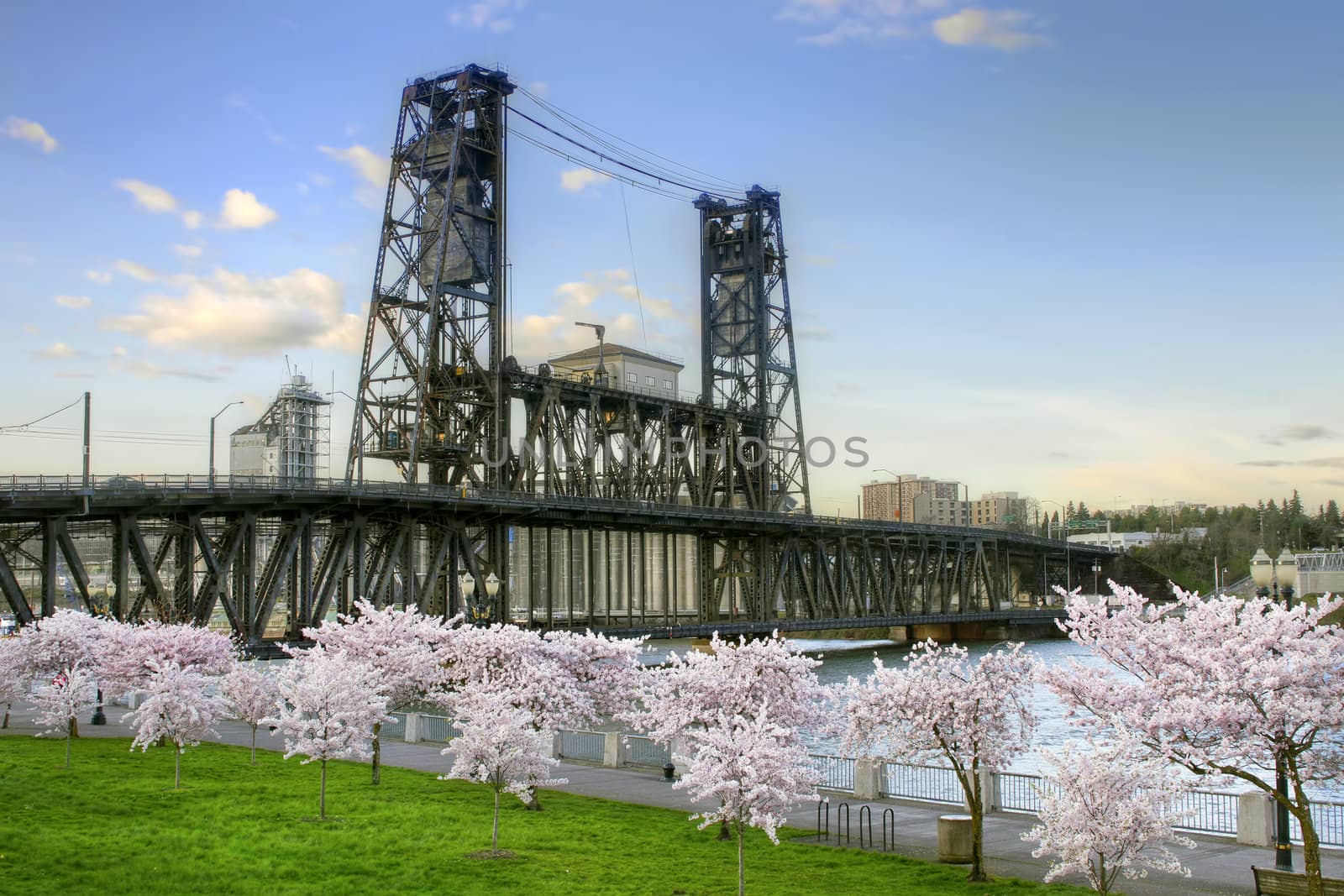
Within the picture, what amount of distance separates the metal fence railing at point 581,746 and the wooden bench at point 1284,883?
2384 cm

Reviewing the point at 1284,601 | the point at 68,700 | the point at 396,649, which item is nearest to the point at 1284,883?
the point at 1284,601

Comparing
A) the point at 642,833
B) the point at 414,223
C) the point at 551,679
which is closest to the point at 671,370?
the point at 414,223

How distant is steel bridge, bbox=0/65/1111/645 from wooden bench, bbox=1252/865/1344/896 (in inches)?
1691

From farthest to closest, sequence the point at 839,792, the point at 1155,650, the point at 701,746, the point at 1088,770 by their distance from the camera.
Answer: the point at 839,792
the point at 701,746
the point at 1155,650
the point at 1088,770

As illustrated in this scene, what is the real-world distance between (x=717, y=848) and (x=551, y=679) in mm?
10272

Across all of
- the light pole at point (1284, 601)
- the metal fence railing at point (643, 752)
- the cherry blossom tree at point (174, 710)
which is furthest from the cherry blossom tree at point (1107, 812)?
the cherry blossom tree at point (174, 710)

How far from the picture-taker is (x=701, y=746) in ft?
81.9

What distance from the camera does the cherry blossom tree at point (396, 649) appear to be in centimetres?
3922

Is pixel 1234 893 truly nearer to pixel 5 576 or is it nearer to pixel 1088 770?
pixel 1088 770

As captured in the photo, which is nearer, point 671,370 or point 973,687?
point 973,687

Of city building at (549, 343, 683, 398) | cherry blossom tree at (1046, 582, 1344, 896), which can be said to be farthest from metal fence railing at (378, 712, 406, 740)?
city building at (549, 343, 683, 398)

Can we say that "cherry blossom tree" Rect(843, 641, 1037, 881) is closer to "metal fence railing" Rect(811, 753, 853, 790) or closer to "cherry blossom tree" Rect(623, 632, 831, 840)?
"cherry blossom tree" Rect(623, 632, 831, 840)

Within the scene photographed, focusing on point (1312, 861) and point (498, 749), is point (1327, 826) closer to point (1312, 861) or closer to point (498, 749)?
point (1312, 861)

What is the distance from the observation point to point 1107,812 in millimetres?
21031
